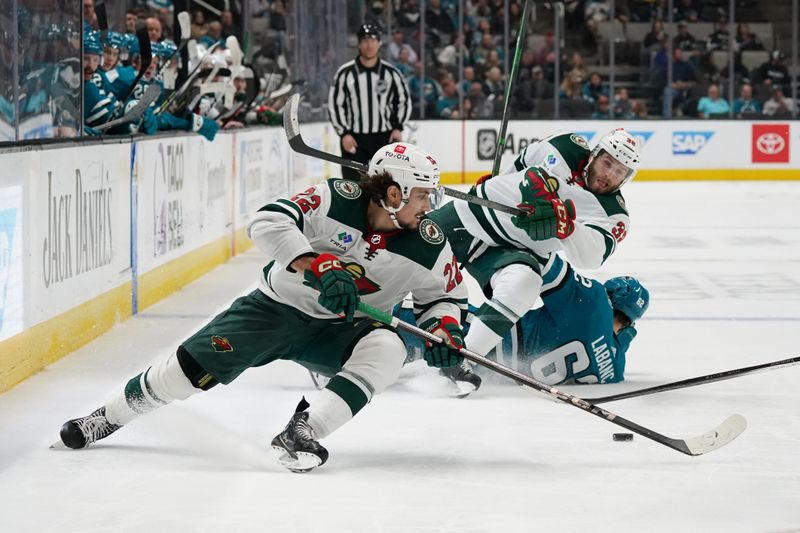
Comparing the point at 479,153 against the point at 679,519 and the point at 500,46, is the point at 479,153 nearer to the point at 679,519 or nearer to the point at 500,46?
the point at 500,46

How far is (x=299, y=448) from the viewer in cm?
321

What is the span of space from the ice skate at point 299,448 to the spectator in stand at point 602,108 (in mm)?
13480

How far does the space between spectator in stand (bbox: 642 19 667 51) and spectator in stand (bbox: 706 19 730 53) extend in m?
0.59

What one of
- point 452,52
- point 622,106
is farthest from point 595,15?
point 452,52

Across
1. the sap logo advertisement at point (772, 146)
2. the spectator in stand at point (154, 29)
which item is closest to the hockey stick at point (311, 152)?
the spectator in stand at point (154, 29)

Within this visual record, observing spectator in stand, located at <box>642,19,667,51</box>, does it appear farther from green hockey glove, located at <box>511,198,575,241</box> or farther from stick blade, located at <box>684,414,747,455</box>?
stick blade, located at <box>684,414,747,455</box>

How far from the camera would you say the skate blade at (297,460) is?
3.20m

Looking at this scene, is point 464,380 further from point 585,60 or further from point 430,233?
point 585,60

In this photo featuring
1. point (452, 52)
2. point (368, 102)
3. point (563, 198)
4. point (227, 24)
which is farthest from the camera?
point (452, 52)

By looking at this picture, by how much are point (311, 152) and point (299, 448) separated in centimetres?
136

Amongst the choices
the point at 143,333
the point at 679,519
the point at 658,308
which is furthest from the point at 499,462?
the point at 658,308

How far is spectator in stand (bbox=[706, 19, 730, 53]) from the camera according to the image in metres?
17.0

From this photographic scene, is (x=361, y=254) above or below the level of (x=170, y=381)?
above

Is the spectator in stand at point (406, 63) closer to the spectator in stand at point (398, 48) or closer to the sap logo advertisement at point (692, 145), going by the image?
the spectator in stand at point (398, 48)
